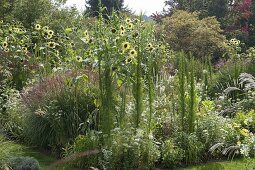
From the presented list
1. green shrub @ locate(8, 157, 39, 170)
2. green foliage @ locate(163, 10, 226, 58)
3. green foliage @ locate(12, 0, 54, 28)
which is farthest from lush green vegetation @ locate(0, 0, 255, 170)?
green foliage @ locate(163, 10, 226, 58)

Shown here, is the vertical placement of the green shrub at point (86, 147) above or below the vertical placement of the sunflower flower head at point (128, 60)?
below

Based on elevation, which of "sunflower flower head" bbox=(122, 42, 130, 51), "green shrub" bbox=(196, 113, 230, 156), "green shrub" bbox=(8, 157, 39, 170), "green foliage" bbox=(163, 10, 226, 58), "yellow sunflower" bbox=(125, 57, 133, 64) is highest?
"green foliage" bbox=(163, 10, 226, 58)

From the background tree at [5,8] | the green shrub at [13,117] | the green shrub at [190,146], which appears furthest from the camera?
the background tree at [5,8]

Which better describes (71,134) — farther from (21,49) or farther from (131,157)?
(21,49)

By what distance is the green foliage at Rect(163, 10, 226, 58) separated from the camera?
16.4m

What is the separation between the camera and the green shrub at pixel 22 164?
5.17 m

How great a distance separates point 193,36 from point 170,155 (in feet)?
36.7

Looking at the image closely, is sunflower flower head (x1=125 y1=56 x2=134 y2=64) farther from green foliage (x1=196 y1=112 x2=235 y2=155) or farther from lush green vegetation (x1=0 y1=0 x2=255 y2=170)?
green foliage (x1=196 y1=112 x2=235 y2=155)

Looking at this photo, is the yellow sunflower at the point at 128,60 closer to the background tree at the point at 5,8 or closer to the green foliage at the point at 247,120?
the green foliage at the point at 247,120

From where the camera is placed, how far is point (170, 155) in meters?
5.90

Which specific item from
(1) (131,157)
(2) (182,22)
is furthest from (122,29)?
(2) (182,22)

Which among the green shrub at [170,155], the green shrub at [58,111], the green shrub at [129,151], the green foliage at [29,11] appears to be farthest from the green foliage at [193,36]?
the green shrub at [129,151]

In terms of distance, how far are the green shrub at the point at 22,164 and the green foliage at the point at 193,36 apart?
1193cm

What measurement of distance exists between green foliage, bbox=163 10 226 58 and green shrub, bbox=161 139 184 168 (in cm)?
1074
